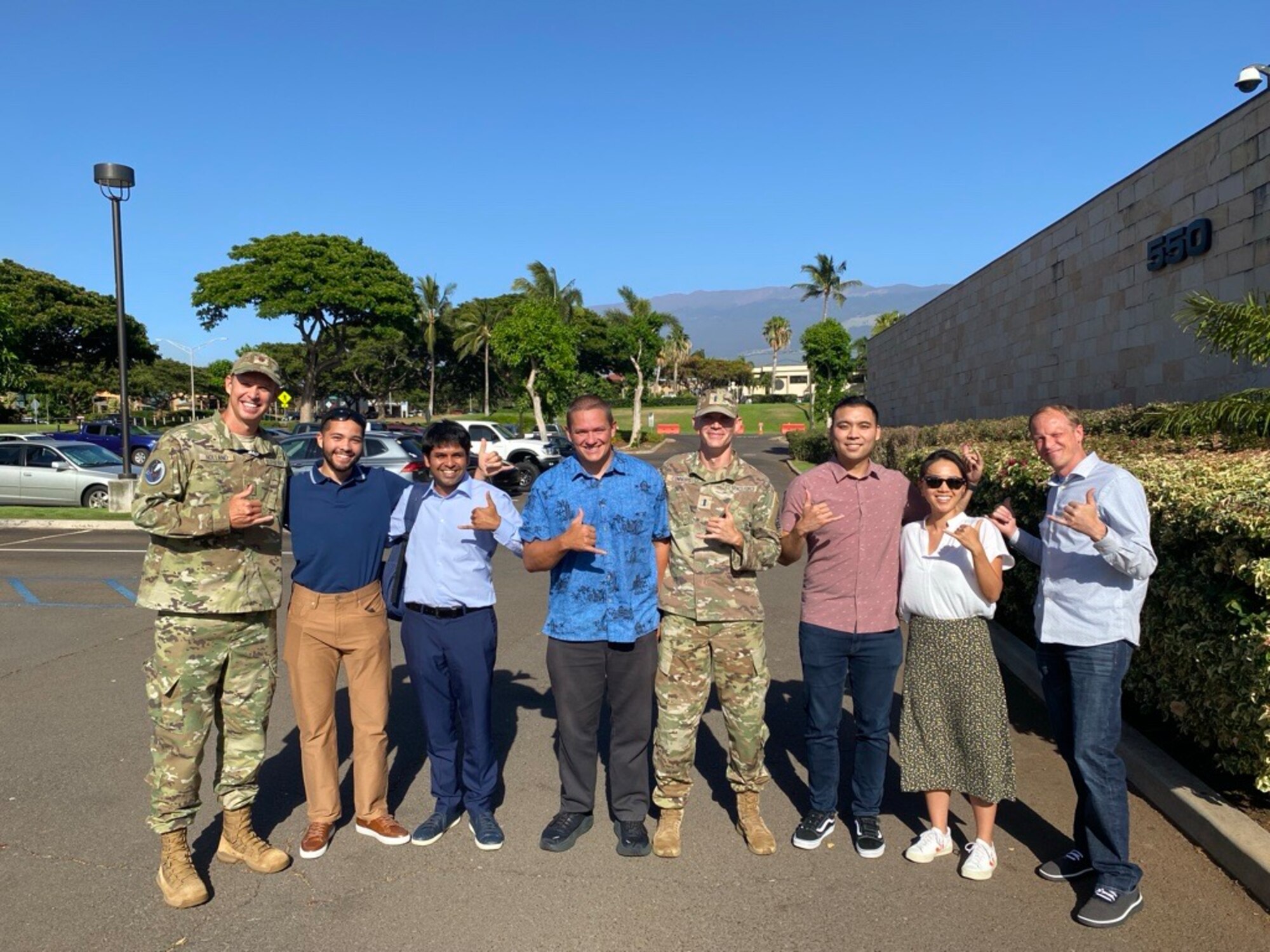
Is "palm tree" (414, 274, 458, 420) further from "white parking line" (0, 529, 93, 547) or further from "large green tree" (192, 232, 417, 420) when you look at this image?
"white parking line" (0, 529, 93, 547)

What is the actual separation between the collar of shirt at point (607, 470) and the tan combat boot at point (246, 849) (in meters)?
1.93

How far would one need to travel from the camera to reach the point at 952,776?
3.70m

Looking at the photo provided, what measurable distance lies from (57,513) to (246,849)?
15.1 m

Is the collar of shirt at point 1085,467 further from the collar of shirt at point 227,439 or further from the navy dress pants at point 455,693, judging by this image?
the collar of shirt at point 227,439

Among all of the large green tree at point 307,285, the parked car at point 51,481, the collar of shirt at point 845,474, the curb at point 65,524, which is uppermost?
the large green tree at point 307,285

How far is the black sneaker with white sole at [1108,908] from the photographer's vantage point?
325 centimetres

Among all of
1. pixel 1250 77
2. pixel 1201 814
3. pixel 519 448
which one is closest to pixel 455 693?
pixel 1201 814

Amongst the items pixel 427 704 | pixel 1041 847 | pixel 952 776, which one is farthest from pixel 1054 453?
pixel 427 704

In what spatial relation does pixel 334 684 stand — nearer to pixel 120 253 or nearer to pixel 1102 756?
pixel 1102 756

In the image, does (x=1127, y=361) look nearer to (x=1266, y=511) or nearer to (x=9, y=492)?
(x=1266, y=511)

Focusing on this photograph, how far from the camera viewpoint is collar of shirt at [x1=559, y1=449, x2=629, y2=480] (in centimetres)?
384

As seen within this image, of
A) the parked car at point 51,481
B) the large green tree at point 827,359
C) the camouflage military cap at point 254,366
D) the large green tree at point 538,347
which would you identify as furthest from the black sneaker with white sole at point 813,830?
the large green tree at point 827,359

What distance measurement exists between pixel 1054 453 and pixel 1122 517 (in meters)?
0.38

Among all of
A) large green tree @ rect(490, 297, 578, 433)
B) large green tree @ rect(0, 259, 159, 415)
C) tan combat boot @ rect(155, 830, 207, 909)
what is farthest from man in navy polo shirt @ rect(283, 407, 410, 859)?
large green tree @ rect(0, 259, 159, 415)
